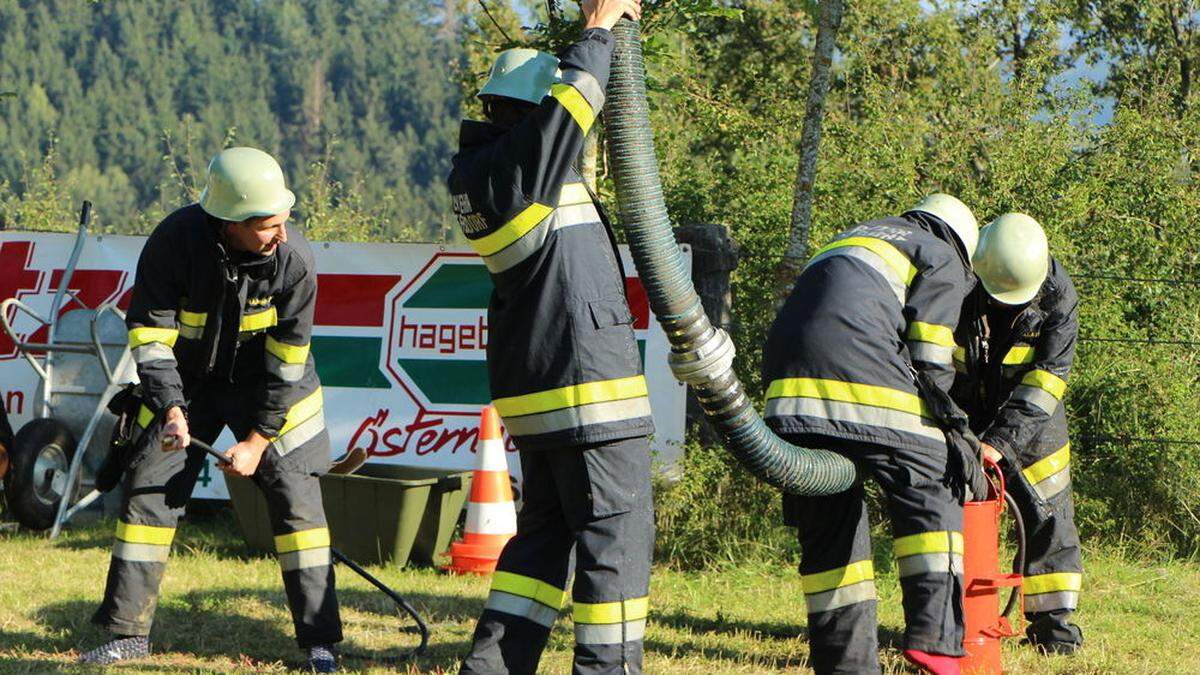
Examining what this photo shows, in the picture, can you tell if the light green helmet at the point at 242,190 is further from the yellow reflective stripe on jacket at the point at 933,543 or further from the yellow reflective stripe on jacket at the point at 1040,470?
the yellow reflective stripe on jacket at the point at 1040,470

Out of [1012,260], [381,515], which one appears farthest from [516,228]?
[381,515]

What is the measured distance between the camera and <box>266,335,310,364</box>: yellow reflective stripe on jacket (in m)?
5.21

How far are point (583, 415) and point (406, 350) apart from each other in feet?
15.1

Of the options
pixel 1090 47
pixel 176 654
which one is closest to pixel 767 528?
pixel 176 654

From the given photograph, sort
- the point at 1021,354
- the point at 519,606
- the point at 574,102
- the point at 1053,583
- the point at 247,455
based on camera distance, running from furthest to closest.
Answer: the point at 1053,583, the point at 1021,354, the point at 247,455, the point at 519,606, the point at 574,102

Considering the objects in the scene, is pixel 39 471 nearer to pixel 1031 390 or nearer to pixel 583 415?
pixel 583 415

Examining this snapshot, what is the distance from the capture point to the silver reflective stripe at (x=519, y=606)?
4281mm

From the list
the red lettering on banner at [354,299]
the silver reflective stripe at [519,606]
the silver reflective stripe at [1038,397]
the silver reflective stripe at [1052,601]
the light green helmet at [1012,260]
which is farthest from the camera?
the red lettering on banner at [354,299]

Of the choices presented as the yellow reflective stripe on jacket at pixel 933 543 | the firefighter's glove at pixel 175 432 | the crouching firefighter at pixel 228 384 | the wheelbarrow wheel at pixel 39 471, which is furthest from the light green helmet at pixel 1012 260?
the wheelbarrow wheel at pixel 39 471

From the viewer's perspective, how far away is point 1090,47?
13984mm

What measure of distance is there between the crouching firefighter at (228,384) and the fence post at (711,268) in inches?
125

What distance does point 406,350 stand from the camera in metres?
8.52

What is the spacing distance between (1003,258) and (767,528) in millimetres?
2644

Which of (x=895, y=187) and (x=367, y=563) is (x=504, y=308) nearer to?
(x=367, y=563)
